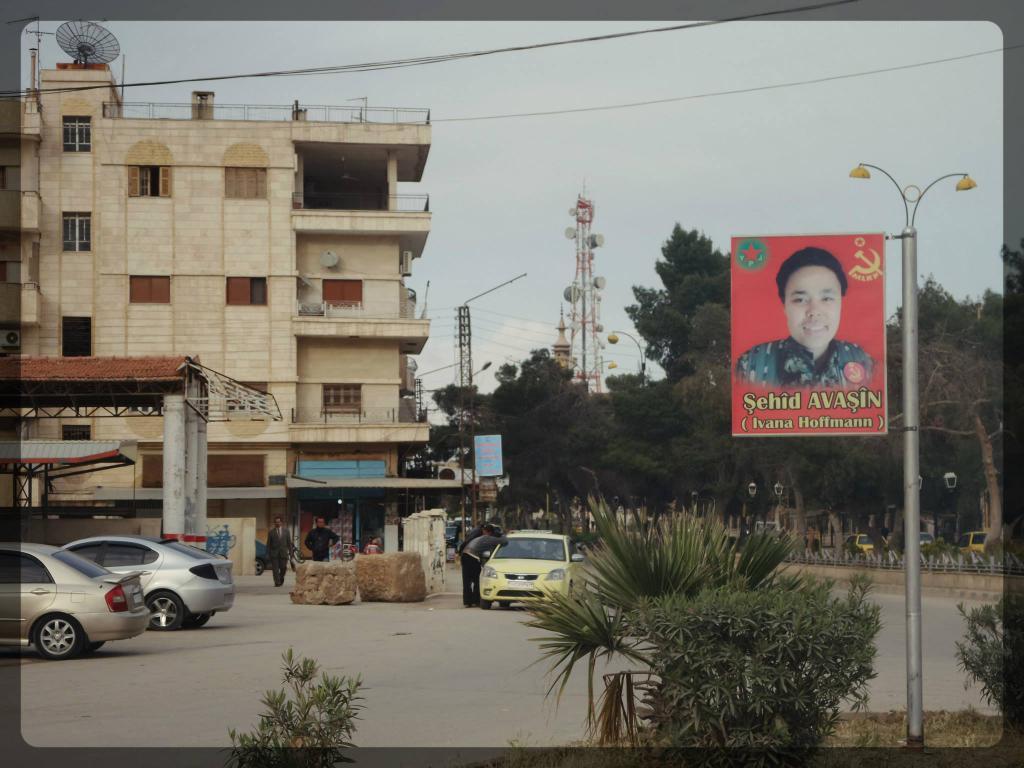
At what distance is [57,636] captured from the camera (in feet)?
54.3

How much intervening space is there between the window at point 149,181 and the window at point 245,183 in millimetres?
2460

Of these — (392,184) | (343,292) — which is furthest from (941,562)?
(392,184)

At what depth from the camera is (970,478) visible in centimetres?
6881

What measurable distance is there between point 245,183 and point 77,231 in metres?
7.26

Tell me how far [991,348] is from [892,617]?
27845 mm

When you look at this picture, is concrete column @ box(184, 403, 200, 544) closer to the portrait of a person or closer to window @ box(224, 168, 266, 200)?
the portrait of a person

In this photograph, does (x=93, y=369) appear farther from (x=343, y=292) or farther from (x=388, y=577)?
(x=343, y=292)

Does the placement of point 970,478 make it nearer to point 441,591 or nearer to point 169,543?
point 441,591

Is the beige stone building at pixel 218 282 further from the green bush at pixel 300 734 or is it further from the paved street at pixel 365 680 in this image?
the green bush at pixel 300 734

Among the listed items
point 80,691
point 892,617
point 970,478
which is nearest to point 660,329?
point 970,478

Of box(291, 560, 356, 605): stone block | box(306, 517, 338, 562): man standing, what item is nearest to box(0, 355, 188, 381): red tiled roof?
box(306, 517, 338, 562): man standing

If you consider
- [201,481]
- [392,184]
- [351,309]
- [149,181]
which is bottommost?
[201,481]

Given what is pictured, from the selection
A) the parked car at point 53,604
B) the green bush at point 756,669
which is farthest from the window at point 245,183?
the green bush at point 756,669

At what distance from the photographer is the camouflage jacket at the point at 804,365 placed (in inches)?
387
